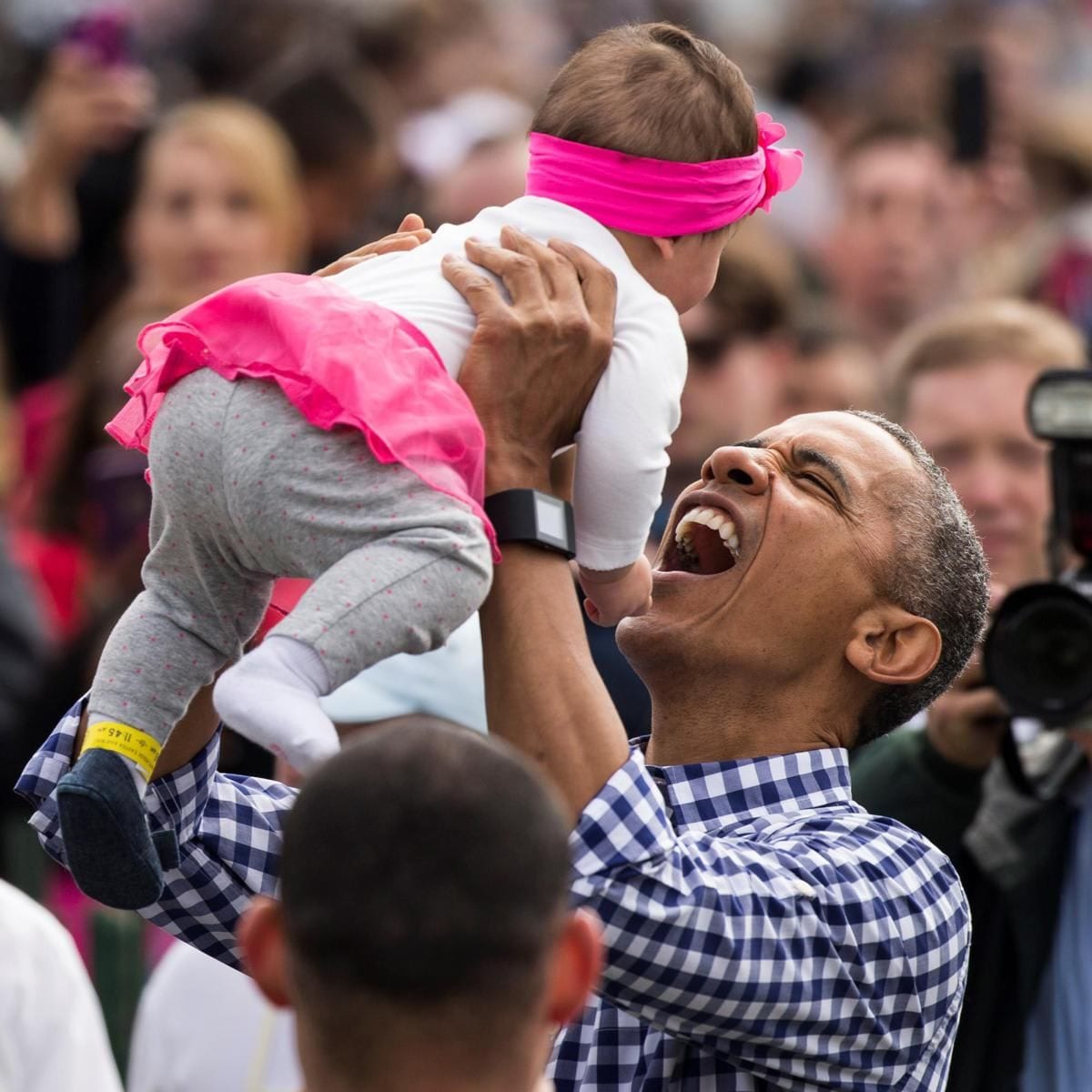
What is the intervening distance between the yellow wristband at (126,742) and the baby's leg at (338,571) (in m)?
0.23

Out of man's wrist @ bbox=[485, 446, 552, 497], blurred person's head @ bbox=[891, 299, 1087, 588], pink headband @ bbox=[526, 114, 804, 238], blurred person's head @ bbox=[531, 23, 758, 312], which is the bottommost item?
blurred person's head @ bbox=[891, 299, 1087, 588]

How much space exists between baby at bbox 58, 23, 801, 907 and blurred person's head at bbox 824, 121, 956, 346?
515 centimetres

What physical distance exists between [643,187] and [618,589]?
51 centimetres

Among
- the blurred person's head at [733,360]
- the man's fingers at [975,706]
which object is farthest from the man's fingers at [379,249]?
the blurred person's head at [733,360]

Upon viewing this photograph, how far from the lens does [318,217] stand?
7316 millimetres

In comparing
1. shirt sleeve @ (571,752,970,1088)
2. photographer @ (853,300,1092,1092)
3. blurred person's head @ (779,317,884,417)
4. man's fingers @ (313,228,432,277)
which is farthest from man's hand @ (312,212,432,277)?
blurred person's head @ (779,317,884,417)

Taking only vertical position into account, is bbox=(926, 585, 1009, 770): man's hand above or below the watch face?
below

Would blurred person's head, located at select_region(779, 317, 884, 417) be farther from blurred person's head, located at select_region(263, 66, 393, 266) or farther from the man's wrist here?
the man's wrist

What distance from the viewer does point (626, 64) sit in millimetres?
2852

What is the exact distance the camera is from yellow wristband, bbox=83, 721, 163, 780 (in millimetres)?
2717

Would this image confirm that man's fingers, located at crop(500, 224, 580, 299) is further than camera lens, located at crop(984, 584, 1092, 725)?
No

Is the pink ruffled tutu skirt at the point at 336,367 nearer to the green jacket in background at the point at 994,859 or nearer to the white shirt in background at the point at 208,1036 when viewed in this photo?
the green jacket in background at the point at 994,859

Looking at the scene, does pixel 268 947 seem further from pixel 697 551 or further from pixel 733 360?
pixel 733 360

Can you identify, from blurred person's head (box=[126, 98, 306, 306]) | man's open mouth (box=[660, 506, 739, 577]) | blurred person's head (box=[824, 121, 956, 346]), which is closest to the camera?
man's open mouth (box=[660, 506, 739, 577])
